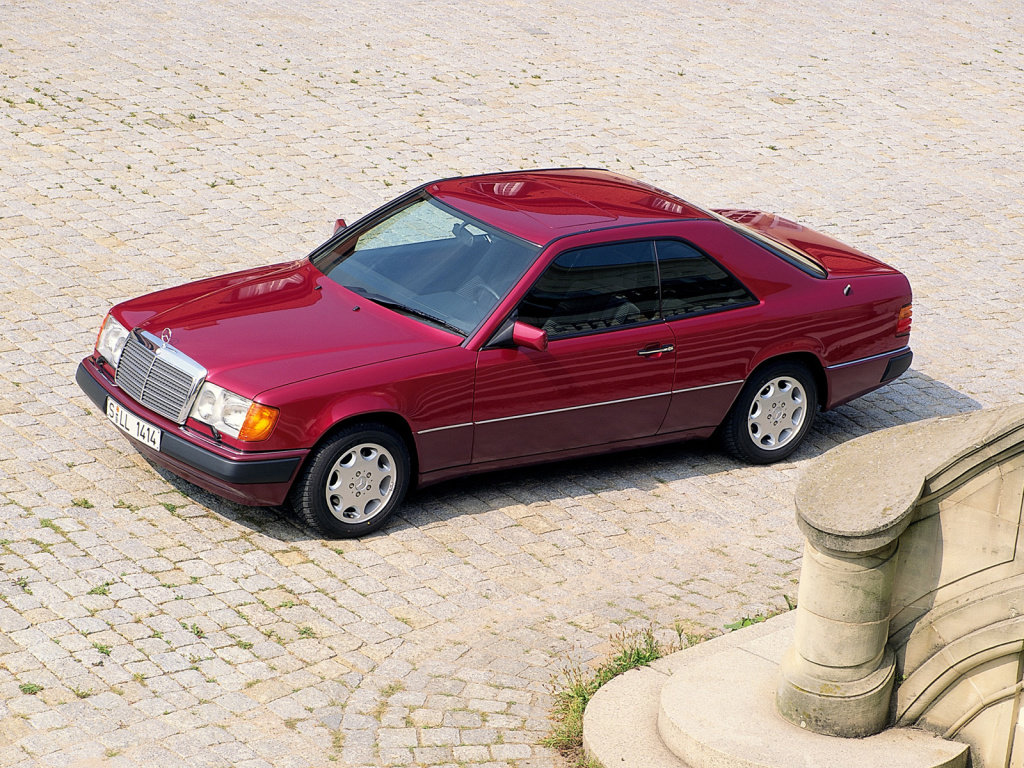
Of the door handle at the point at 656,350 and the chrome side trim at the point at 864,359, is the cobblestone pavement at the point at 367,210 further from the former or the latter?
the door handle at the point at 656,350

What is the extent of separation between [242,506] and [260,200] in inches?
216

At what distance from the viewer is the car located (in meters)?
7.34

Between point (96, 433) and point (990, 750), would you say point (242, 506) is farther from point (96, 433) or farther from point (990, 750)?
point (990, 750)

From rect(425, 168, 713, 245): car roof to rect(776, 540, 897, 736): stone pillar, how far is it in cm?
315

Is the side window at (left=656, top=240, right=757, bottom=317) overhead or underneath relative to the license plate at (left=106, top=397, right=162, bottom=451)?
overhead

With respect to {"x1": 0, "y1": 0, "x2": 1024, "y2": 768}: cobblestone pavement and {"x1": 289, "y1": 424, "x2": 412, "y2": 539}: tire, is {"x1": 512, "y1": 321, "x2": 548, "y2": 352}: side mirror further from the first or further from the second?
{"x1": 0, "y1": 0, "x2": 1024, "y2": 768}: cobblestone pavement

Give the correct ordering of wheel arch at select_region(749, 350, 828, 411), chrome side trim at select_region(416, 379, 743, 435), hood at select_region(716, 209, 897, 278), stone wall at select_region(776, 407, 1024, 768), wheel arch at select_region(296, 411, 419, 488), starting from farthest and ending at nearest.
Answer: hood at select_region(716, 209, 897, 278) → wheel arch at select_region(749, 350, 828, 411) → chrome side trim at select_region(416, 379, 743, 435) → wheel arch at select_region(296, 411, 419, 488) → stone wall at select_region(776, 407, 1024, 768)

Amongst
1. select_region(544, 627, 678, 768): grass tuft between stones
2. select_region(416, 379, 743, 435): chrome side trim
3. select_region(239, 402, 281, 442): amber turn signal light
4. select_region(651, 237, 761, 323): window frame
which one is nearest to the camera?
select_region(544, 627, 678, 768): grass tuft between stones

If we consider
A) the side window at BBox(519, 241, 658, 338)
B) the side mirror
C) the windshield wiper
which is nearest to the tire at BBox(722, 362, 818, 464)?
the side window at BBox(519, 241, 658, 338)

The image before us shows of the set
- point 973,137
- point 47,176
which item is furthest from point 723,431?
point 973,137

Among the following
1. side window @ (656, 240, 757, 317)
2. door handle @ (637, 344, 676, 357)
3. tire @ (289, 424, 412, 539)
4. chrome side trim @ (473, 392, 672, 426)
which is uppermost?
side window @ (656, 240, 757, 317)

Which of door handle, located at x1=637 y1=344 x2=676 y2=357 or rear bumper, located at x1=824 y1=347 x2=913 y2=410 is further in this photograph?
rear bumper, located at x1=824 y1=347 x2=913 y2=410

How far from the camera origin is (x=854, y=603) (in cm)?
554

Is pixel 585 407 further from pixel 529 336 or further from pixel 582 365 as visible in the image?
pixel 529 336
